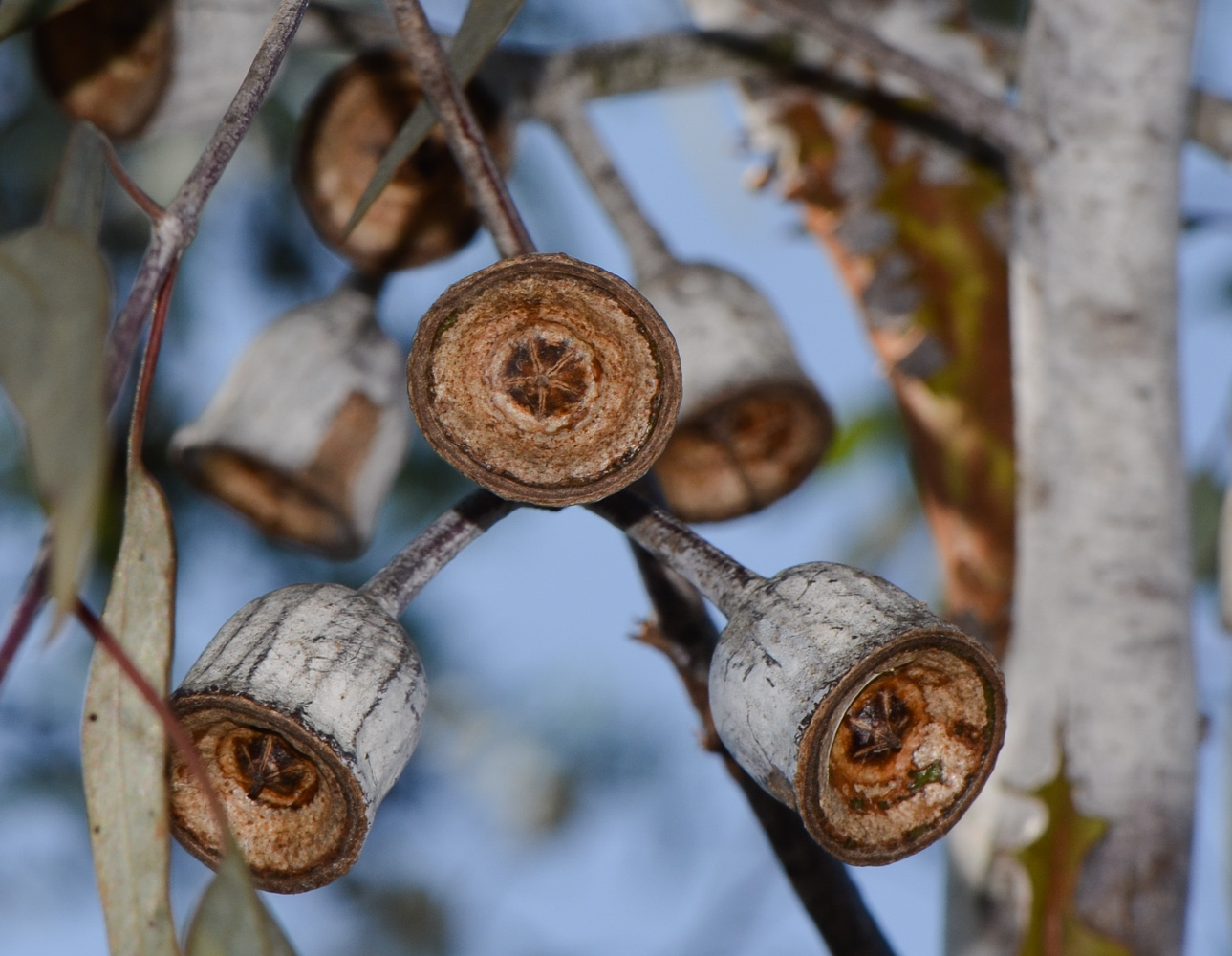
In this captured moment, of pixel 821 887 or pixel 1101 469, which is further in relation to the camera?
pixel 1101 469

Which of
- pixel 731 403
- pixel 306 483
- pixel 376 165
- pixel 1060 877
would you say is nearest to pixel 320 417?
pixel 306 483

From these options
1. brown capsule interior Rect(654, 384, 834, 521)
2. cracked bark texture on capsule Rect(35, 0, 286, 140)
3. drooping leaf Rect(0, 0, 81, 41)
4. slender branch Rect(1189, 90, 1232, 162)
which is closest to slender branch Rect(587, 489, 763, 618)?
brown capsule interior Rect(654, 384, 834, 521)

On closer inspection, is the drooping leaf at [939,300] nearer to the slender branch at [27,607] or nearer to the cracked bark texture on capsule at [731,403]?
the cracked bark texture on capsule at [731,403]

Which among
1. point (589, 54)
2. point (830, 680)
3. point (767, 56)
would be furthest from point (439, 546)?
point (767, 56)

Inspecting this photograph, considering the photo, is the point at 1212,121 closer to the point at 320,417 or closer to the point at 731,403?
the point at 731,403

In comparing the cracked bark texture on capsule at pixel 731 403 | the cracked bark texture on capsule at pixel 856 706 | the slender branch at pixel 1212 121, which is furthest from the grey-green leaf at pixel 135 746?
the slender branch at pixel 1212 121

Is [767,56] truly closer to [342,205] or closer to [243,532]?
[342,205]

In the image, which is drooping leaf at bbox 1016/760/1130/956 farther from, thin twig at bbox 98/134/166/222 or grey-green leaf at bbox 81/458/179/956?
thin twig at bbox 98/134/166/222
